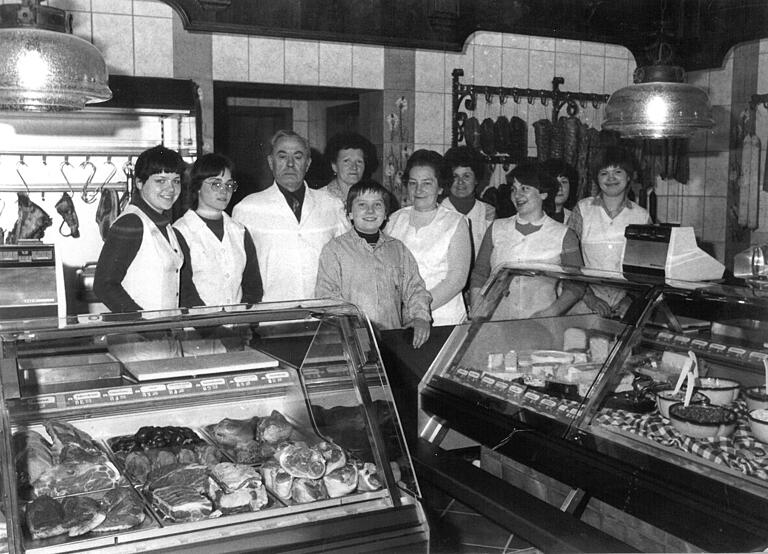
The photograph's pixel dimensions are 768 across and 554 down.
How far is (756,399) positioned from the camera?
2834 mm

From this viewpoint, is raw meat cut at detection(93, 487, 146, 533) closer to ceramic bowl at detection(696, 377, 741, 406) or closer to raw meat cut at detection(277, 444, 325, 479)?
raw meat cut at detection(277, 444, 325, 479)

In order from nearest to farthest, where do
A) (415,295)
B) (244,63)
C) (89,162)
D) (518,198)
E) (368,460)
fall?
(368,460) < (415,295) < (518,198) < (89,162) < (244,63)

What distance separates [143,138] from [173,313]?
347 cm

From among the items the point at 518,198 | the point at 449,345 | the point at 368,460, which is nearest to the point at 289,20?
the point at 518,198

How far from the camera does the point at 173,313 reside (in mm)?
2455

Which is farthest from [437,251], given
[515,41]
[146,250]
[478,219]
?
[515,41]

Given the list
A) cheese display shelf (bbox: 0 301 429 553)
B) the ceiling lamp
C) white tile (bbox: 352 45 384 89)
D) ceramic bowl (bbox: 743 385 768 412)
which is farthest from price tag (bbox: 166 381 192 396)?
white tile (bbox: 352 45 384 89)

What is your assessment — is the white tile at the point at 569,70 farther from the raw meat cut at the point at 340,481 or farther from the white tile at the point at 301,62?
the raw meat cut at the point at 340,481

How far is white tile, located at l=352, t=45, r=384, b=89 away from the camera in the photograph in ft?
21.6

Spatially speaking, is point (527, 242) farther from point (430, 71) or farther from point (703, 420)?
point (430, 71)

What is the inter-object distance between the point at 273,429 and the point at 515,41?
18.2 ft

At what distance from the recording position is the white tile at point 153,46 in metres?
5.76

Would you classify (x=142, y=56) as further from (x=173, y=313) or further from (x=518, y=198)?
(x=173, y=313)

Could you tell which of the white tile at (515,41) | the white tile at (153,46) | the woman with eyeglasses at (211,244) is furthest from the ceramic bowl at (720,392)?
the white tile at (515,41)
